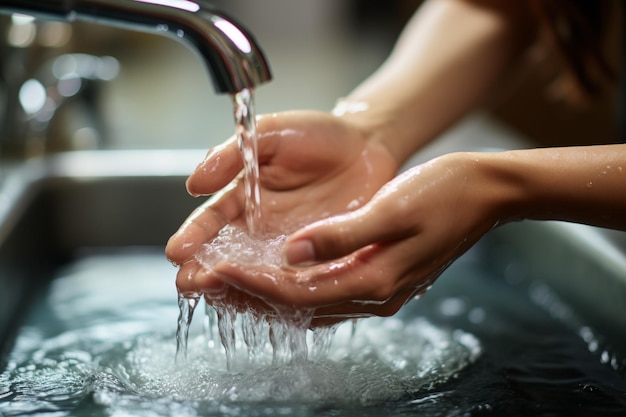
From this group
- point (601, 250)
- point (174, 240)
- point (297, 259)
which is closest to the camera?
point (297, 259)

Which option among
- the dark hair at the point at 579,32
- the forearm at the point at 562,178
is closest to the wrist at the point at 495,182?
the forearm at the point at 562,178

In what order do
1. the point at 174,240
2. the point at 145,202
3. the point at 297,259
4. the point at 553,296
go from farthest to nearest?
the point at 145,202 < the point at 553,296 < the point at 174,240 < the point at 297,259

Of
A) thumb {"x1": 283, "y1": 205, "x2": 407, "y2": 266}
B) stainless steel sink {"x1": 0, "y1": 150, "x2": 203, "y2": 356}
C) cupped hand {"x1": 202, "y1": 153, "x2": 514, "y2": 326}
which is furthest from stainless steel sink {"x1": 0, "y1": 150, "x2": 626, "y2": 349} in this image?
thumb {"x1": 283, "y1": 205, "x2": 407, "y2": 266}

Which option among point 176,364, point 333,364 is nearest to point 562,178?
point 333,364

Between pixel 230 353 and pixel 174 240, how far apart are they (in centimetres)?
13

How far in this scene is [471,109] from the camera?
1.25 metres

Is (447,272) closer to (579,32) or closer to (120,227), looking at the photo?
(579,32)

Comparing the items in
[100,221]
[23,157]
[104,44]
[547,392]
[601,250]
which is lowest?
[547,392]

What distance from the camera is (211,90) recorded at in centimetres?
225

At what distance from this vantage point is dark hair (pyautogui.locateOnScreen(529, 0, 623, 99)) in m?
1.12

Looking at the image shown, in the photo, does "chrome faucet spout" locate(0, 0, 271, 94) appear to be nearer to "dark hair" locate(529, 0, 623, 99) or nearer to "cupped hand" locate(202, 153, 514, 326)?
"cupped hand" locate(202, 153, 514, 326)

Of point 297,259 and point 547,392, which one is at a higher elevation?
point 297,259

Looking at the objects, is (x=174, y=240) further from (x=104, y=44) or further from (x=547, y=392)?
(x=104, y=44)

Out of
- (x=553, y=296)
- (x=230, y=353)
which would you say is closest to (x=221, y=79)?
(x=230, y=353)
